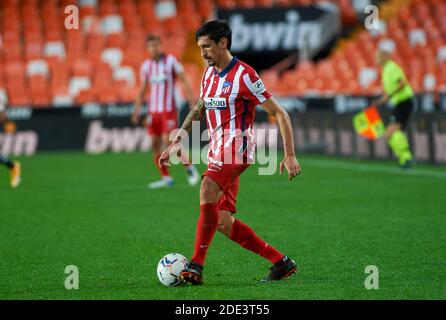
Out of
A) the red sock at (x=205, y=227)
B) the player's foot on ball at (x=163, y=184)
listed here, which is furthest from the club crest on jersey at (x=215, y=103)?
the player's foot on ball at (x=163, y=184)

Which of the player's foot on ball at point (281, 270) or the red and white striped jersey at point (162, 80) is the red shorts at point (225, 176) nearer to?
the player's foot on ball at point (281, 270)

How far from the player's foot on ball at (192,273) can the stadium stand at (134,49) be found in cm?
1723

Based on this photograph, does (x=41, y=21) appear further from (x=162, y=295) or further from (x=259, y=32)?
(x=162, y=295)

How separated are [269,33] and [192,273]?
20110 mm

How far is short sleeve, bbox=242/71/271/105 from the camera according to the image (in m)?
7.46

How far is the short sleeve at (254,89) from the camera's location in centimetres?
746

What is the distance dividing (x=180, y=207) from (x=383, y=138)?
26.8 feet

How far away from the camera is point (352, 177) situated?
54.4ft

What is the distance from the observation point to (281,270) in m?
7.63

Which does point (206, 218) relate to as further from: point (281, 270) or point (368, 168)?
point (368, 168)

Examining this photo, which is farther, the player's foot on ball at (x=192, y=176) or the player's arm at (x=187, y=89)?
the player's foot on ball at (x=192, y=176)

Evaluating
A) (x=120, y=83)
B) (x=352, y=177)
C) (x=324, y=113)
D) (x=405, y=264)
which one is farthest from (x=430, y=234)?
(x=120, y=83)

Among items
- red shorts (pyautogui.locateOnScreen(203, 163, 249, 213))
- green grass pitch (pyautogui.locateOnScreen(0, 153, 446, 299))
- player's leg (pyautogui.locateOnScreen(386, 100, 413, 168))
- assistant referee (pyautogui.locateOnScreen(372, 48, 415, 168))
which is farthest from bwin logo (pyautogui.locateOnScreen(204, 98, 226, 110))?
player's leg (pyautogui.locateOnScreen(386, 100, 413, 168))

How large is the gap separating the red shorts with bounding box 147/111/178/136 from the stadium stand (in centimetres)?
914
